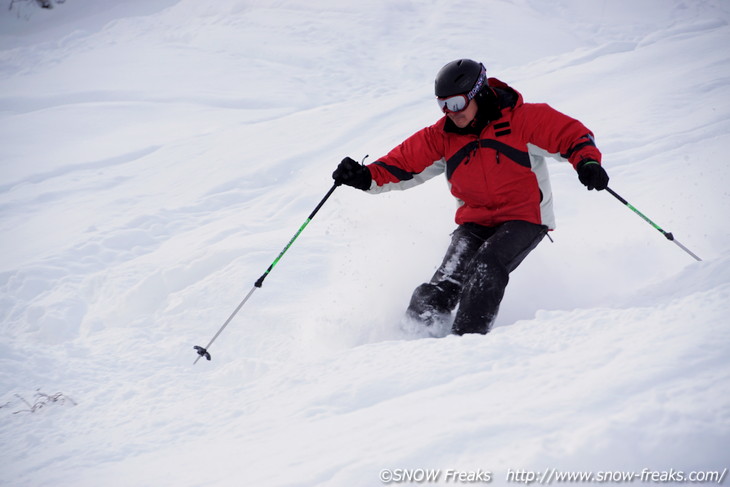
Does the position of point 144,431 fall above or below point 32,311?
above

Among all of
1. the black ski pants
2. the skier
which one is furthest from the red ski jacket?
the black ski pants

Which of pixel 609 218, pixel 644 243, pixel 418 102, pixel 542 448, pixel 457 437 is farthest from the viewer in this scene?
pixel 418 102

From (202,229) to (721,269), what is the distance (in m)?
5.36

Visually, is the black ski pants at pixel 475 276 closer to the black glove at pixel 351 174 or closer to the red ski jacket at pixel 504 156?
the red ski jacket at pixel 504 156

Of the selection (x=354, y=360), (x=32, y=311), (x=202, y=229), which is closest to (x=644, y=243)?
(x=354, y=360)

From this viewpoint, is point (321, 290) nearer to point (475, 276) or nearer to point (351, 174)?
point (351, 174)

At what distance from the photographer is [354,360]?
2.74 metres

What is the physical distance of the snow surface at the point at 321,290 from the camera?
184 cm

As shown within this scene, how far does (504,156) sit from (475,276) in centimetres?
87

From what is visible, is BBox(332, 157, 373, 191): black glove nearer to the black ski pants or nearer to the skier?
the skier

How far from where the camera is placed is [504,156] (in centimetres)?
344

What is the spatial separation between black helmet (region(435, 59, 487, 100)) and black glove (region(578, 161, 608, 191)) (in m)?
0.86

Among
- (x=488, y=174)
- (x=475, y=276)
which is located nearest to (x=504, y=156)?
(x=488, y=174)

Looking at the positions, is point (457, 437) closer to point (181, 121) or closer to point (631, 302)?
point (631, 302)
